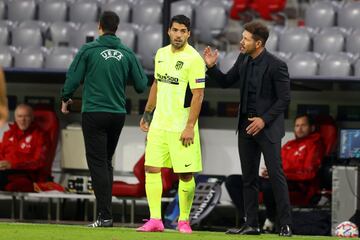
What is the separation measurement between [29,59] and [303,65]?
349 centimetres

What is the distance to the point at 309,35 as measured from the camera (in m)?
15.4

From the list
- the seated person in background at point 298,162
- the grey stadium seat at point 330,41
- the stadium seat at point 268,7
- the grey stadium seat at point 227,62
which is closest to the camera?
the seated person in background at point 298,162

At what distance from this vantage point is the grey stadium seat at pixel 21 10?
55.1ft

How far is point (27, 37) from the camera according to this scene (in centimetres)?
1600

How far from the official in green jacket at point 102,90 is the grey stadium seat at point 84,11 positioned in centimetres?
639

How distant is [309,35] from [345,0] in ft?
4.90

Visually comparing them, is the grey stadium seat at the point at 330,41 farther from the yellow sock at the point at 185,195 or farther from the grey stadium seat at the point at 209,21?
the yellow sock at the point at 185,195

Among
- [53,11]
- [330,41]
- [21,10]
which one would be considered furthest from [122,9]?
[330,41]

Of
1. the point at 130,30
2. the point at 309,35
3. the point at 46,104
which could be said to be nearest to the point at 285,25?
the point at 309,35

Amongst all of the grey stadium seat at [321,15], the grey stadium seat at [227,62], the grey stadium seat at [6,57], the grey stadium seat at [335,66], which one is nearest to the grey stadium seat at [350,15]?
the grey stadium seat at [321,15]

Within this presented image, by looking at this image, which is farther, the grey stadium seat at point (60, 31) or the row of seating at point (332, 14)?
the grey stadium seat at point (60, 31)

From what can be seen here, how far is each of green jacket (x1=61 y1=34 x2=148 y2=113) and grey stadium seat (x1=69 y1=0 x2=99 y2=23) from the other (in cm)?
644

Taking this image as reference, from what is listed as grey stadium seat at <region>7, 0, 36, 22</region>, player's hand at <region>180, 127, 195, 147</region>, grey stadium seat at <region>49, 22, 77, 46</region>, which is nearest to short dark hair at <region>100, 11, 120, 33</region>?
player's hand at <region>180, 127, 195, 147</region>

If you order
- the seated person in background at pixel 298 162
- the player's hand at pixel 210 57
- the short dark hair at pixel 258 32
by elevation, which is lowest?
the seated person in background at pixel 298 162
